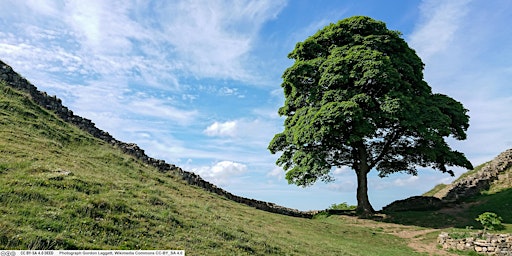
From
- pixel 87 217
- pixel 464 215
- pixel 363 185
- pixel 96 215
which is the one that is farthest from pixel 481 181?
pixel 87 217

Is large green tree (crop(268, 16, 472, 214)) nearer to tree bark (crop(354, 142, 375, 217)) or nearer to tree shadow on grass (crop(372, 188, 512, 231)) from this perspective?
tree bark (crop(354, 142, 375, 217))

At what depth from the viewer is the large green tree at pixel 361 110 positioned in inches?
1036

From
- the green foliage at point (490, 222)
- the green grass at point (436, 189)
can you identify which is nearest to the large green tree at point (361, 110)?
the green foliage at point (490, 222)

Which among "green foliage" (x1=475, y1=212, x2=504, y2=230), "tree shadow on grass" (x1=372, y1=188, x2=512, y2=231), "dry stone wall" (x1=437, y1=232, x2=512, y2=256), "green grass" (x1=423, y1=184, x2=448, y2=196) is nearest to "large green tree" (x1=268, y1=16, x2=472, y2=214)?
"tree shadow on grass" (x1=372, y1=188, x2=512, y2=231)

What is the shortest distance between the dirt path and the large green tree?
129 inches

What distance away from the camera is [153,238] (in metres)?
8.95

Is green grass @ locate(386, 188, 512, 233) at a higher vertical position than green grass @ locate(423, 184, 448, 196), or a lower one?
→ lower

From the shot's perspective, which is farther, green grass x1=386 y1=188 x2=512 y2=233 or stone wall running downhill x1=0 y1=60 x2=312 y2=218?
stone wall running downhill x1=0 y1=60 x2=312 y2=218

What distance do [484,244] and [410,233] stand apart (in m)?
5.50

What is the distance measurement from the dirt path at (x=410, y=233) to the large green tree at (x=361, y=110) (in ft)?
10.7

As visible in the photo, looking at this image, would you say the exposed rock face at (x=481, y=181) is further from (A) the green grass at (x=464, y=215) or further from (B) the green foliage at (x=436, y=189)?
(B) the green foliage at (x=436, y=189)

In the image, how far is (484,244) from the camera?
61.0ft

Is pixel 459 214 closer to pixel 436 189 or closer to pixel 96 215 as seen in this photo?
pixel 436 189

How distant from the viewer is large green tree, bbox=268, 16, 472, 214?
86.3ft
